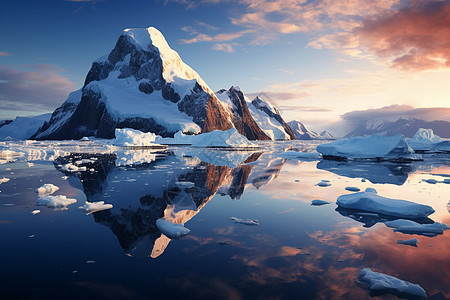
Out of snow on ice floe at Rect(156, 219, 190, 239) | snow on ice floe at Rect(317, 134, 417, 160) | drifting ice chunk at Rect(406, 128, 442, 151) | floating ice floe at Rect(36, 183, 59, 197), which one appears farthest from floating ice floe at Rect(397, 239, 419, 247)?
drifting ice chunk at Rect(406, 128, 442, 151)

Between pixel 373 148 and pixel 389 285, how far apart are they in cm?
2752

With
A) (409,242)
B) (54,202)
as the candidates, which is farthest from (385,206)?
(54,202)

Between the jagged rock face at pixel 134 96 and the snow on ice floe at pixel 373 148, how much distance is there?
333 feet

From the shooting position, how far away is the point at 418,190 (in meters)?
11.9

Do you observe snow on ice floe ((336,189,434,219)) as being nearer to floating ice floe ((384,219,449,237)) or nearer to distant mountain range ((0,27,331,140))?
floating ice floe ((384,219,449,237))

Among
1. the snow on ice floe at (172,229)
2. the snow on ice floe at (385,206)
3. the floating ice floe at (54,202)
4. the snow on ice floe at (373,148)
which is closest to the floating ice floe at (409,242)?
the snow on ice floe at (385,206)

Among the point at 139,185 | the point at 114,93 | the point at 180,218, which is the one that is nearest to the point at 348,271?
the point at 180,218

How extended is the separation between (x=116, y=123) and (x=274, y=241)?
130 meters

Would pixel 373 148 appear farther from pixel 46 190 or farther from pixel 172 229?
pixel 46 190

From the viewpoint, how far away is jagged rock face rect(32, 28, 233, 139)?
13450cm

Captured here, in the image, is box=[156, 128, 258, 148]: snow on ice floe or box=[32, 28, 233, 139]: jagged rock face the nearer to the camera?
box=[156, 128, 258, 148]: snow on ice floe

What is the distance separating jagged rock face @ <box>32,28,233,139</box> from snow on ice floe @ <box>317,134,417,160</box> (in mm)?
101510

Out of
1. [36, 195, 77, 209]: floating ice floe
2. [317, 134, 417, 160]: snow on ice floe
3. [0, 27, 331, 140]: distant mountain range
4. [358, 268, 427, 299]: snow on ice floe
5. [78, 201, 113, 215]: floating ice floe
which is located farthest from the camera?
[0, 27, 331, 140]: distant mountain range

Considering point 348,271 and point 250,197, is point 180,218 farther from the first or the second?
point 348,271
